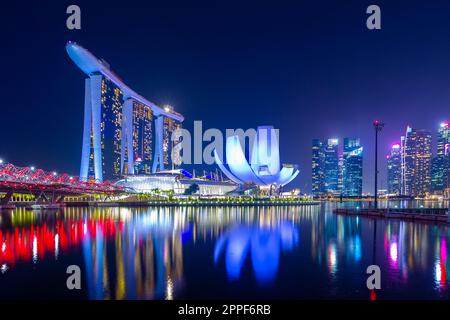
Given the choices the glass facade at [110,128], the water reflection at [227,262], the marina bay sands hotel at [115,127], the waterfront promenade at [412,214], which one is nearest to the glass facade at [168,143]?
the marina bay sands hotel at [115,127]

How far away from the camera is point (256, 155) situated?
Answer: 60.7 metres

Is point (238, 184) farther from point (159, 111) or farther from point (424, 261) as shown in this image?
point (424, 261)

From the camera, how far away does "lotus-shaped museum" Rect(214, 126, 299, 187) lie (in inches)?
2339

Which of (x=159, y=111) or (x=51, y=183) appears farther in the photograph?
(x=159, y=111)

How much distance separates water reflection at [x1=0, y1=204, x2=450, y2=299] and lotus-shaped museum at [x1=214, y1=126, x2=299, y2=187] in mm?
45784

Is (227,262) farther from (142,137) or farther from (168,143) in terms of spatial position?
(168,143)

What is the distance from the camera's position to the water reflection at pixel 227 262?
645 centimetres

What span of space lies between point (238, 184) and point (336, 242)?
183 feet

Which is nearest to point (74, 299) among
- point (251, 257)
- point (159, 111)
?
point (251, 257)

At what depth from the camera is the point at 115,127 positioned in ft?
198

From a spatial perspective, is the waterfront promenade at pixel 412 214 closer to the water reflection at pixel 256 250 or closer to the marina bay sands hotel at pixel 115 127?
the water reflection at pixel 256 250

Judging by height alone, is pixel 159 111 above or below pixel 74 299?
above

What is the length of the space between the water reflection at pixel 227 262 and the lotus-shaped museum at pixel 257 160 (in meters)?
45.8
